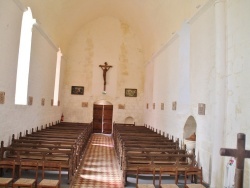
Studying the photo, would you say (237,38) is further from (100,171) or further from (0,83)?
(0,83)

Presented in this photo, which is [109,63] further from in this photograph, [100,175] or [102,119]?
[100,175]

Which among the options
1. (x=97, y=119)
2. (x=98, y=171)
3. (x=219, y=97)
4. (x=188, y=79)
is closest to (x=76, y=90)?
(x=97, y=119)

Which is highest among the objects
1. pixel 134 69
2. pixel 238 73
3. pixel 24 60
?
pixel 134 69

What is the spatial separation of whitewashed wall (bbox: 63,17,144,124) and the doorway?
0.32m

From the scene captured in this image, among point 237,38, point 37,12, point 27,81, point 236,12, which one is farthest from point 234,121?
point 37,12

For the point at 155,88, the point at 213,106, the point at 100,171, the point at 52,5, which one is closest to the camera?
the point at 213,106

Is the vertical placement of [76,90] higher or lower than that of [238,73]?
higher

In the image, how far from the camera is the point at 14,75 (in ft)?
27.5

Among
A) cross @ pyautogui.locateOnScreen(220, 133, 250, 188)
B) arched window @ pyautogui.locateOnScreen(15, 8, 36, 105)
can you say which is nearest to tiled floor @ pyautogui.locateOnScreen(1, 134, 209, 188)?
arched window @ pyautogui.locateOnScreen(15, 8, 36, 105)

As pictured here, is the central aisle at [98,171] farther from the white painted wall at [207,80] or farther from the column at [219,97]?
the white painted wall at [207,80]

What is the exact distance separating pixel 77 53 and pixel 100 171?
12151 millimetres

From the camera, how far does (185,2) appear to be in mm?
9320

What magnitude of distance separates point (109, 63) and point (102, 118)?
405cm

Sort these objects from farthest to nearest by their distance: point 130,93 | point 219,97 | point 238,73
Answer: point 130,93 < point 219,97 < point 238,73
